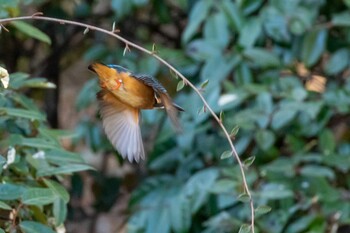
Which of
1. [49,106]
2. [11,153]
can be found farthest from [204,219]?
[11,153]

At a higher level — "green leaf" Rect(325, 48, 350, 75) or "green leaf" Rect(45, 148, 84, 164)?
"green leaf" Rect(45, 148, 84, 164)

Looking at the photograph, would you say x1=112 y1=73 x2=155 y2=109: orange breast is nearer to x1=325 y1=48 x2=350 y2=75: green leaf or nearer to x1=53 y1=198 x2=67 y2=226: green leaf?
x1=53 y1=198 x2=67 y2=226: green leaf

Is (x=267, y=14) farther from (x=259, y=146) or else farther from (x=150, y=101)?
(x=150, y=101)

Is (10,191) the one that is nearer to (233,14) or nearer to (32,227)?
(32,227)

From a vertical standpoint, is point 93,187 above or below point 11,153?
below

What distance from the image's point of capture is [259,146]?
245cm

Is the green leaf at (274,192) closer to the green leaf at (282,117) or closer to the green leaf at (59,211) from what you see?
the green leaf at (282,117)

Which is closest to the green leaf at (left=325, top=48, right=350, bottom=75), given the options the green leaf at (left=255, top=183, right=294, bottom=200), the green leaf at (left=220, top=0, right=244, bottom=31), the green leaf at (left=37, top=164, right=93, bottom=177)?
the green leaf at (left=220, top=0, right=244, bottom=31)

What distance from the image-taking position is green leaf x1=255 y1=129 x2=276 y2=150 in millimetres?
2408

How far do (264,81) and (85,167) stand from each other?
1.07 m

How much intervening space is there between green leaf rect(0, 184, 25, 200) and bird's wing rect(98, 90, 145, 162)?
160mm

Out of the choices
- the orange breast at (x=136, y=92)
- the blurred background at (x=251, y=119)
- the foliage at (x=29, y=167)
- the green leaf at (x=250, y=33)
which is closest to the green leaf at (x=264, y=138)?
the blurred background at (x=251, y=119)

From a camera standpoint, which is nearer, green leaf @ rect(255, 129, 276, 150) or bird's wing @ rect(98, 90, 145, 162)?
bird's wing @ rect(98, 90, 145, 162)

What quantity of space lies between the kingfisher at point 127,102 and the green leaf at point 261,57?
Result: 1.14 meters
